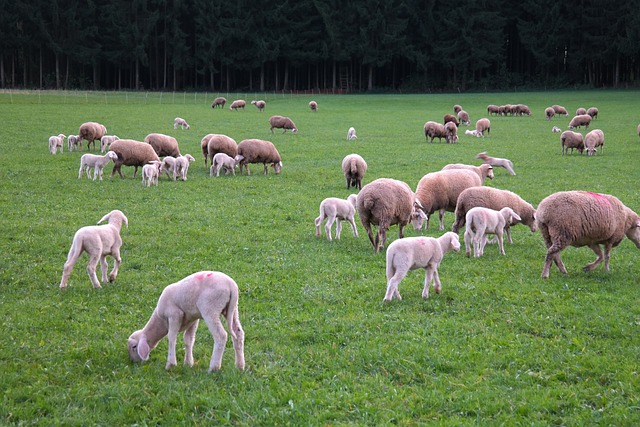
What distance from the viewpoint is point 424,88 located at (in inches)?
3364

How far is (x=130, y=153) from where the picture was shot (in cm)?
2181

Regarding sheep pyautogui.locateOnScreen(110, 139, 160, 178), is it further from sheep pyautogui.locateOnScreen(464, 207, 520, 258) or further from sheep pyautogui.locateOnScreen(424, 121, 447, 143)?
sheep pyautogui.locateOnScreen(424, 121, 447, 143)

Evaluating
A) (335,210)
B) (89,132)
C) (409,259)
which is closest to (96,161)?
(89,132)

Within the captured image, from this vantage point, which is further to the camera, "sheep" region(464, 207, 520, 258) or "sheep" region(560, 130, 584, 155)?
"sheep" region(560, 130, 584, 155)

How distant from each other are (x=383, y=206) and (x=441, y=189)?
3.24 metres

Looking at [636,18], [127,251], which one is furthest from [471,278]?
[636,18]

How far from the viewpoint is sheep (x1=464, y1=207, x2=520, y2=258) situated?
39.8 feet

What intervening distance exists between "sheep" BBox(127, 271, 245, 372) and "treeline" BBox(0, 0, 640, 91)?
78.1 m

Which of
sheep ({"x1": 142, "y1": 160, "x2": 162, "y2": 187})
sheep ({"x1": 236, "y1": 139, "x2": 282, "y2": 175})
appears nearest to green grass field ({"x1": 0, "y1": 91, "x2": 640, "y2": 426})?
sheep ({"x1": 142, "y1": 160, "x2": 162, "y2": 187})

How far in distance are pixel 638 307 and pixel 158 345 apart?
21.3 feet

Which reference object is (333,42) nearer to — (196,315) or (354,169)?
(354,169)

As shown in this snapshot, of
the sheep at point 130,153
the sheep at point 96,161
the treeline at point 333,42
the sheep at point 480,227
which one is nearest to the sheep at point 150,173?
the sheep at point 130,153

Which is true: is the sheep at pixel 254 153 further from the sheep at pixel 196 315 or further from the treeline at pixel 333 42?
the treeline at pixel 333 42

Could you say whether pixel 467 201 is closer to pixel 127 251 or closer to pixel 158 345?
pixel 127 251
